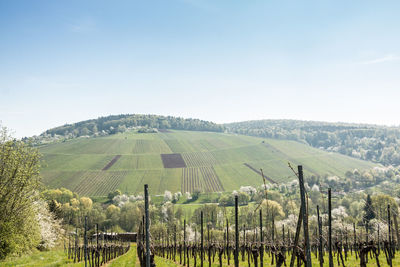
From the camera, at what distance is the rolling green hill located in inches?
5054

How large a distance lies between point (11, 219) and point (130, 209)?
80.9 metres

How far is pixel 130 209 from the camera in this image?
10681 centimetres

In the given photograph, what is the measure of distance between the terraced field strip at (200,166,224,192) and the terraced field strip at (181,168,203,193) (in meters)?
2.91

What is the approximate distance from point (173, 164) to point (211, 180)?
2310 centimetres

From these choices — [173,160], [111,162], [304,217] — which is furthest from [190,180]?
[304,217]

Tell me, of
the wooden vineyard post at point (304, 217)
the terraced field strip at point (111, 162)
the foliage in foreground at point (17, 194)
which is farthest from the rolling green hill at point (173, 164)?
the wooden vineyard post at point (304, 217)

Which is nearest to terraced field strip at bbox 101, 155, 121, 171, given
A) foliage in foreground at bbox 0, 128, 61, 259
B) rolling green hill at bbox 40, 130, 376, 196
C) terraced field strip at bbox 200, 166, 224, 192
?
rolling green hill at bbox 40, 130, 376, 196

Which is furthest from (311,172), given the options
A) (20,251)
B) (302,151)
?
(20,251)

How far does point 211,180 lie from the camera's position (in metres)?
136

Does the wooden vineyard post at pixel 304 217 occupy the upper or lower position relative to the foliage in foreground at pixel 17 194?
upper

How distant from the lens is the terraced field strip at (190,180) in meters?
128

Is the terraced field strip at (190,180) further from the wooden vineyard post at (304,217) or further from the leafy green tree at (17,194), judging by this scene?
the wooden vineyard post at (304,217)

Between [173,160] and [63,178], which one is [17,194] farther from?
[173,160]

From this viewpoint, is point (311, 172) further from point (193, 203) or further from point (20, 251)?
point (20, 251)
